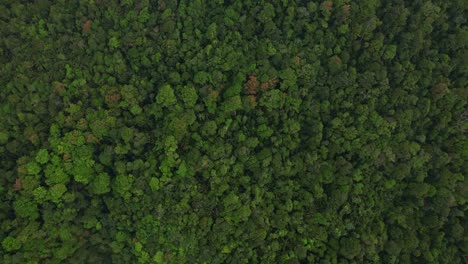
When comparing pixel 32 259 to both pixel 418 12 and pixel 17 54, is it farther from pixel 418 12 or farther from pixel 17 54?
pixel 418 12

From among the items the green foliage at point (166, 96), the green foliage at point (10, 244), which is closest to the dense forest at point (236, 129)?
the green foliage at point (166, 96)

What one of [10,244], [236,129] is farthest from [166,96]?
[10,244]

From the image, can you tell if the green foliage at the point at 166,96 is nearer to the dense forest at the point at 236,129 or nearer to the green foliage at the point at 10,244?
the dense forest at the point at 236,129

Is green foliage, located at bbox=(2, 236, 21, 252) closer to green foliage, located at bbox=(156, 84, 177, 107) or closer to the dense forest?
the dense forest

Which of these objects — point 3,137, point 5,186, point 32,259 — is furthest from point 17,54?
point 32,259

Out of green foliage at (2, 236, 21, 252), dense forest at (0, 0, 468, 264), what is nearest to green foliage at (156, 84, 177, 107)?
dense forest at (0, 0, 468, 264)

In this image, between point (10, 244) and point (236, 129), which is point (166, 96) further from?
point (10, 244)

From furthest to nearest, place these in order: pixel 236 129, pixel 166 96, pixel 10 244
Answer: pixel 236 129 → pixel 166 96 → pixel 10 244

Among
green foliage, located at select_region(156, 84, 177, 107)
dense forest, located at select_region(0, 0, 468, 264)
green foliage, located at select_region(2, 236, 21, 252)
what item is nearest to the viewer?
green foliage, located at select_region(2, 236, 21, 252)

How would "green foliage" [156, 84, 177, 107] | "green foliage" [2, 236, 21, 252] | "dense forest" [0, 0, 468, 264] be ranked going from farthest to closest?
"green foliage" [156, 84, 177, 107], "dense forest" [0, 0, 468, 264], "green foliage" [2, 236, 21, 252]
